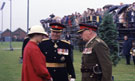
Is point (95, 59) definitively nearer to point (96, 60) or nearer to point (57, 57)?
point (96, 60)

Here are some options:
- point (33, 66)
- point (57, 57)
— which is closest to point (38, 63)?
point (33, 66)

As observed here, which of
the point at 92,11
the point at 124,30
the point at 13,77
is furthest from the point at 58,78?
the point at 92,11

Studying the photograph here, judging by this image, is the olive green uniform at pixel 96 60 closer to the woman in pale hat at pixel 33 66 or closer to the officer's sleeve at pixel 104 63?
the officer's sleeve at pixel 104 63

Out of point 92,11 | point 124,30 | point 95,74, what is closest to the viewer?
point 95,74

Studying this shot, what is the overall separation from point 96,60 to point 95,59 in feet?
0.09

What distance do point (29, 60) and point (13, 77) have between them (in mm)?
7342

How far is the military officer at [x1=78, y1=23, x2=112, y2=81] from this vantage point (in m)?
5.38

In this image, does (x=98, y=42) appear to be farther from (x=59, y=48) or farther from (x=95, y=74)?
(x=59, y=48)

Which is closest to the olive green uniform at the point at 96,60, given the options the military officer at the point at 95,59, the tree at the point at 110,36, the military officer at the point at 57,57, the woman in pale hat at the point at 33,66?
→ the military officer at the point at 95,59

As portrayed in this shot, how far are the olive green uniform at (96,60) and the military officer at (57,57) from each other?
63 cm

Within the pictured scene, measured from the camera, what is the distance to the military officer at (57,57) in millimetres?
6214

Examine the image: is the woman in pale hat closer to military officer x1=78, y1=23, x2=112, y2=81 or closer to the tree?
military officer x1=78, y1=23, x2=112, y2=81

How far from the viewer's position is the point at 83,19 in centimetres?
2488

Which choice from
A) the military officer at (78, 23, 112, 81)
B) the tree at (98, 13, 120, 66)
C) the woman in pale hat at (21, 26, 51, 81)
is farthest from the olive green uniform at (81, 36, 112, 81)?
the tree at (98, 13, 120, 66)
